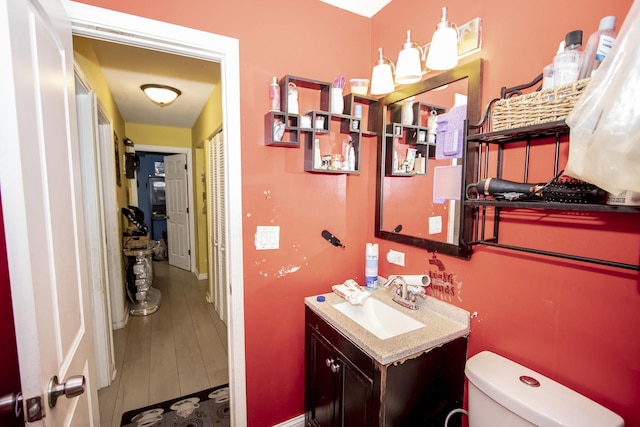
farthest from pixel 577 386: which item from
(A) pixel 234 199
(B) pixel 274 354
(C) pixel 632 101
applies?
(A) pixel 234 199

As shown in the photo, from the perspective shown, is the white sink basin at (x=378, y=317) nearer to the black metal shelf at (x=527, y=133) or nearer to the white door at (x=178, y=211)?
the black metal shelf at (x=527, y=133)

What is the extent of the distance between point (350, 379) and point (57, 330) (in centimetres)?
105

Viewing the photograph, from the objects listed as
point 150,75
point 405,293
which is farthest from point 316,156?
point 150,75

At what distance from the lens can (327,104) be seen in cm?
161

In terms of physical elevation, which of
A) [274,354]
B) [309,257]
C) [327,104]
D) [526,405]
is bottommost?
[274,354]

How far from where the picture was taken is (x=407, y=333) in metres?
1.22

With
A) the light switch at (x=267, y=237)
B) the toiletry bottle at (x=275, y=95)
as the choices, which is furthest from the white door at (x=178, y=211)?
the toiletry bottle at (x=275, y=95)

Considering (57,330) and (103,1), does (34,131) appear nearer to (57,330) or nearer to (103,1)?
(57,330)

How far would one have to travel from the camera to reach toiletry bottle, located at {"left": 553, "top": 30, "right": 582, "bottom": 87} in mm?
824

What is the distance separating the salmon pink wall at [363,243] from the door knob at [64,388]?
864 millimetres

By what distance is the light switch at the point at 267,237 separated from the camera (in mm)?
1574

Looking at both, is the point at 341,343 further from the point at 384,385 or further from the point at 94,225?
the point at 94,225

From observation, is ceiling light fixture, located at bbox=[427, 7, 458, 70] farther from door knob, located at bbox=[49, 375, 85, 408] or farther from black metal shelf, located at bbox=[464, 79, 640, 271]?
door knob, located at bbox=[49, 375, 85, 408]

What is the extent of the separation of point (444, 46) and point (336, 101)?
584 mm
